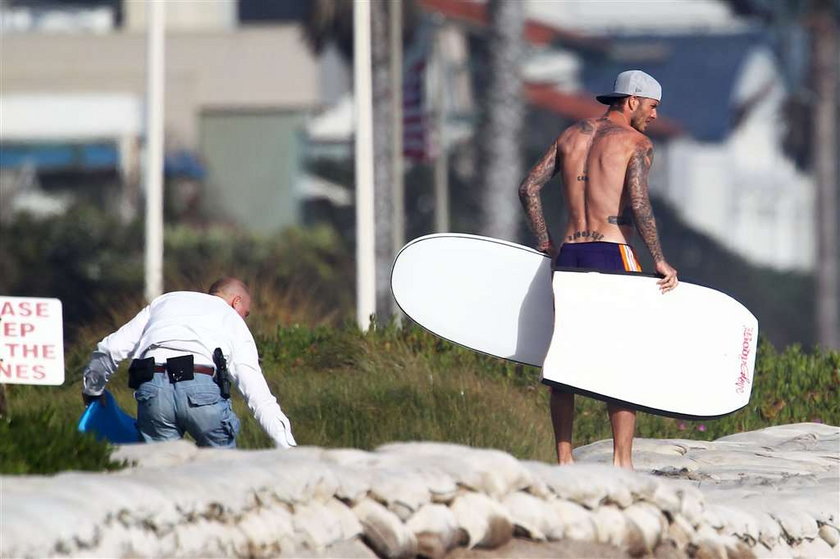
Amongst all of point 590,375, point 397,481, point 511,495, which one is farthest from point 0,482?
point 590,375

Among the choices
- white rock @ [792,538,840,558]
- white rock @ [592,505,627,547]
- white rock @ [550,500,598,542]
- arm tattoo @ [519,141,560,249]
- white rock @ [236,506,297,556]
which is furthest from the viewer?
arm tattoo @ [519,141,560,249]

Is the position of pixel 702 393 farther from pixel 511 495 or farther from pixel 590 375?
pixel 511 495

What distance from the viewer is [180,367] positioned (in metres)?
7.71

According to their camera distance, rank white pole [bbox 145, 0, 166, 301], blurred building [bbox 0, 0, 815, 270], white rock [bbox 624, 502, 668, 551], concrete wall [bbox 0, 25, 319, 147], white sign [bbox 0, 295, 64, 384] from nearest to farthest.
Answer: white rock [bbox 624, 502, 668, 551]
white sign [bbox 0, 295, 64, 384]
white pole [bbox 145, 0, 166, 301]
blurred building [bbox 0, 0, 815, 270]
concrete wall [bbox 0, 25, 319, 147]

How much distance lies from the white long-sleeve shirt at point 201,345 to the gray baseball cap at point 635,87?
2.11m

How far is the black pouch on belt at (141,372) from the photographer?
7.72 metres

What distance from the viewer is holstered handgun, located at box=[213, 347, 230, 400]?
7781 mm

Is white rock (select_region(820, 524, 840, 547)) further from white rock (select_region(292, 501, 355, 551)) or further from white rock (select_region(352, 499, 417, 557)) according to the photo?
white rock (select_region(292, 501, 355, 551))

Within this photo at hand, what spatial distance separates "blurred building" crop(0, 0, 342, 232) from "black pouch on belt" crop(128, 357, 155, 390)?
31938 millimetres

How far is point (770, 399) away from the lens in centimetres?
1218

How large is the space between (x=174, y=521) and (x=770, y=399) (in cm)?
741

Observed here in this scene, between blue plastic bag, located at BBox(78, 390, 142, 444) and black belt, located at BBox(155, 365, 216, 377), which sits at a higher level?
black belt, located at BBox(155, 365, 216, 377)

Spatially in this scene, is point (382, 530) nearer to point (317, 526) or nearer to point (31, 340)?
point (317, 526)

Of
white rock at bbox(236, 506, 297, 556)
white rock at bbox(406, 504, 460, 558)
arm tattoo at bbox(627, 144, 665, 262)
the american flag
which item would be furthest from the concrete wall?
white rock at bbox(236, 506, 297, 556)
